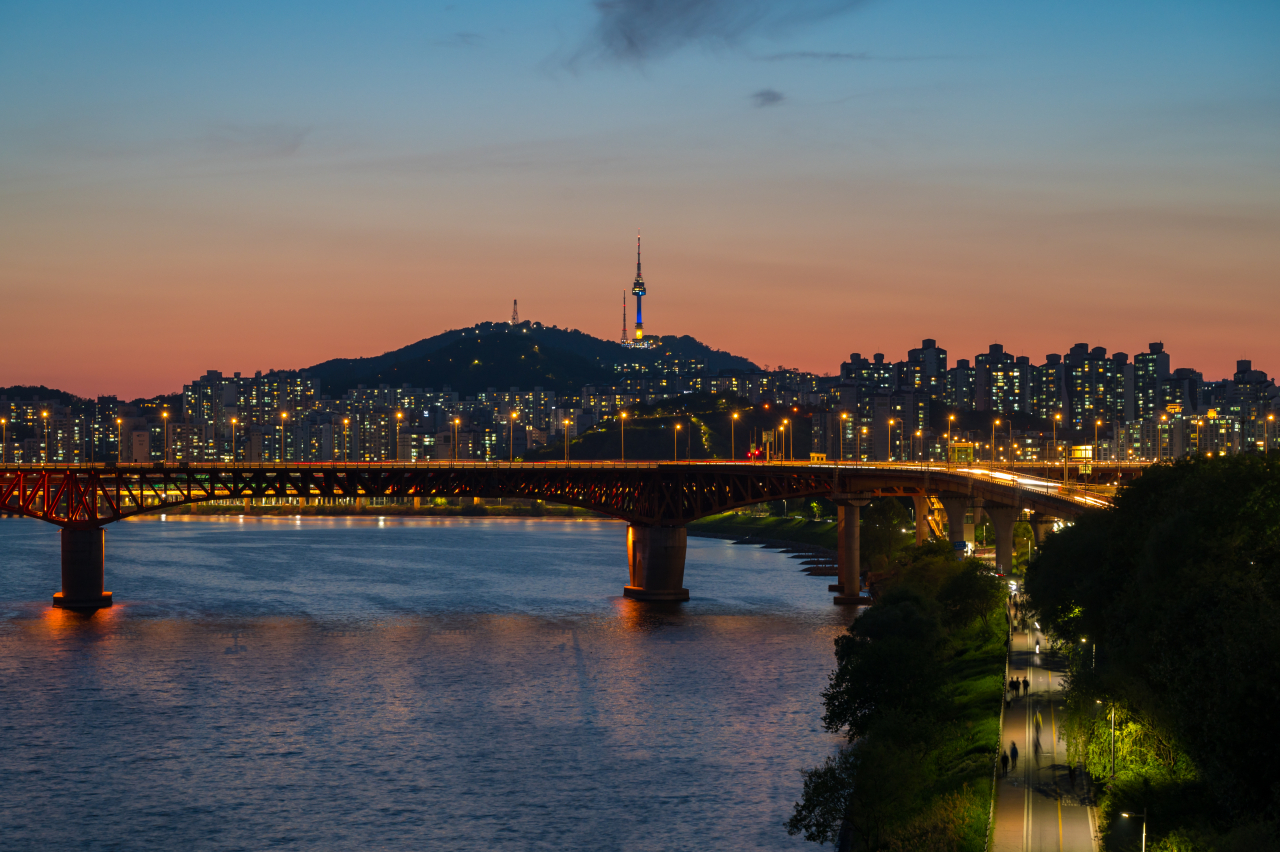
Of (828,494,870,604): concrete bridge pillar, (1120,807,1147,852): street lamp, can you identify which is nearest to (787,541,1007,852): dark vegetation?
(1120,807,1147,852): street lamp

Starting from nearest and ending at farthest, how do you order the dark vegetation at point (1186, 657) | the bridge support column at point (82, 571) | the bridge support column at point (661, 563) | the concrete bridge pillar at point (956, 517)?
1. the dark vegetation at point (1186, 657)
2. the bridge support column at point (82, 571)
3. the bridge support column at point (661, 563)
4. the concrete bridge pillar at point (956, 517)

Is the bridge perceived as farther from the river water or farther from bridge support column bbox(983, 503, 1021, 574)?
bridge support column bbox(983, 503, 1021, 574)

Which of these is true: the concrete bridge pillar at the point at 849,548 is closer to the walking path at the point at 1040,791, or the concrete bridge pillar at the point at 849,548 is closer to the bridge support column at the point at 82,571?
the walking path at the point at 1040,791

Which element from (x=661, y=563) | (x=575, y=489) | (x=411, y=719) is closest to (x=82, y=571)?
(x=575, y=489)

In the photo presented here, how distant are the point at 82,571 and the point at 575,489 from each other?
122ft

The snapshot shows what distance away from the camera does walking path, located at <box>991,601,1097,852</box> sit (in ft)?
108

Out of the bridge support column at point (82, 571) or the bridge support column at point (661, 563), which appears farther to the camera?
the bridge support column at point (661, 563)

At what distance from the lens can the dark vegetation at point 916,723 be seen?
37375 mm

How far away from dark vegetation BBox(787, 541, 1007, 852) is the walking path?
2.25 ft

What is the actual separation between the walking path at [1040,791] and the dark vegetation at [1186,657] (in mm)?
793

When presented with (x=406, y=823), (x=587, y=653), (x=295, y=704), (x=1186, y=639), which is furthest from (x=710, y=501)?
(x=1186, y=639)

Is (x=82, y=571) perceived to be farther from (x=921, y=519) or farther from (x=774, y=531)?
(x=774, y=531)

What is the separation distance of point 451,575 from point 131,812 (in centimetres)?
8107

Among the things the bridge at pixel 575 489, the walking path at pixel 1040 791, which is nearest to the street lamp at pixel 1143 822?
the walking path at pixel 1040 791
